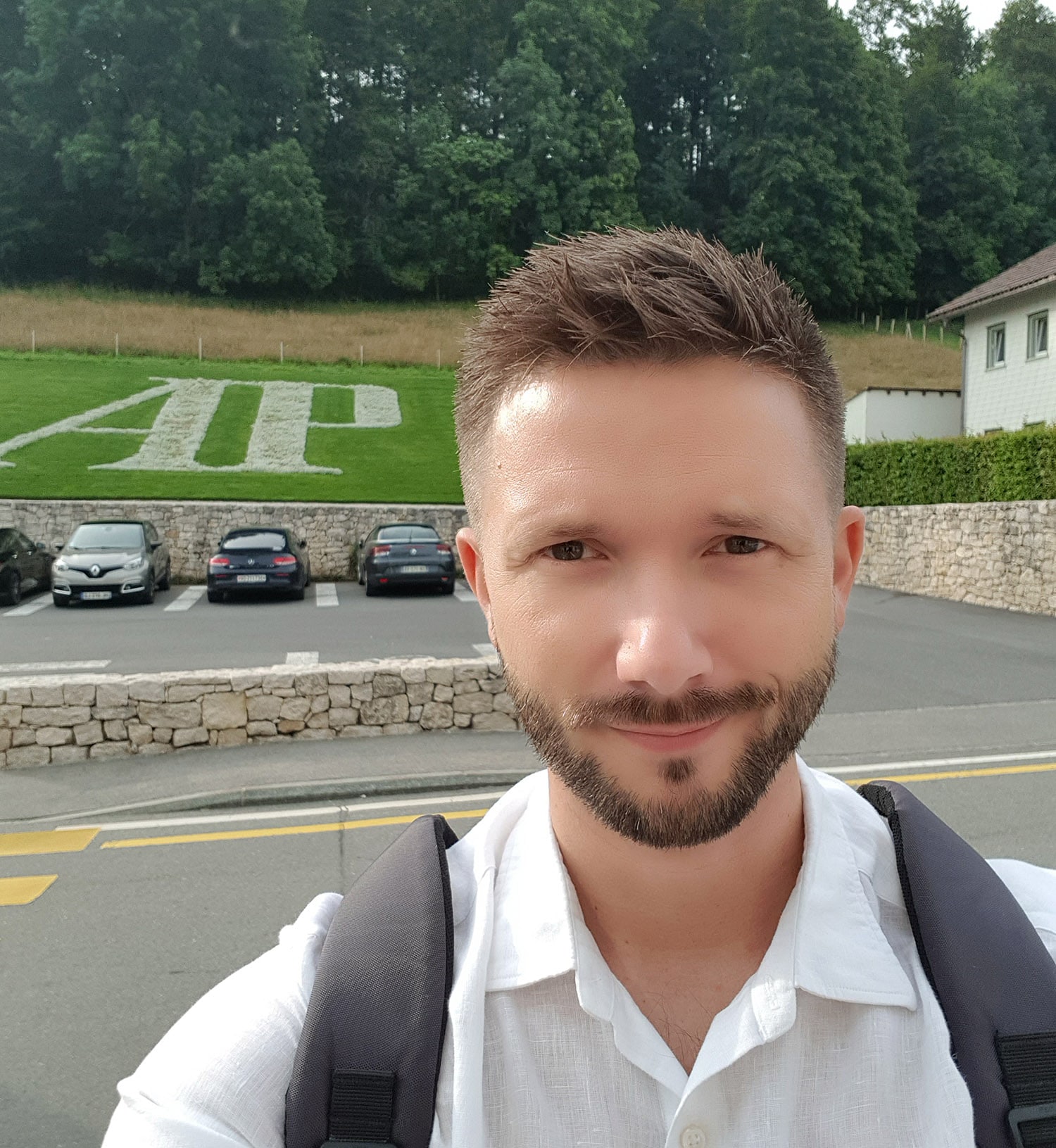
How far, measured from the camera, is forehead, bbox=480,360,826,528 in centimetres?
133

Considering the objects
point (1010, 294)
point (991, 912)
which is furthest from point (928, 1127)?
point (1010, 294)

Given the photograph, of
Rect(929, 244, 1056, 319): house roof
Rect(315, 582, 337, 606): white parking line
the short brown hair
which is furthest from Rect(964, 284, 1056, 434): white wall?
the short brown hair

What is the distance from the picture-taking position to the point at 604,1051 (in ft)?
4.33

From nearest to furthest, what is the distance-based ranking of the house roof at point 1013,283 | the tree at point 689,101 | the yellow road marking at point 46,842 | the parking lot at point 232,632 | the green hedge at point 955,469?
the yellow road marking at point 46,842 → the parking lot at point 232,632 → the green hedge at point 955,469 → the house roof at point 1013,283 → the tree at point 689,101

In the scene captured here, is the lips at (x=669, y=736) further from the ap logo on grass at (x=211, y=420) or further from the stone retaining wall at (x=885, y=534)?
the ap logo on grass at (x=211, y=420)

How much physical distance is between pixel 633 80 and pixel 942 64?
23203 mm

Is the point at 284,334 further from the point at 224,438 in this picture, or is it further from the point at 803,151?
the point at 803,151

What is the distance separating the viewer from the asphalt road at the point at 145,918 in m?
3.73

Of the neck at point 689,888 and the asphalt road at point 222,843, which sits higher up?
the neck at point 689,888

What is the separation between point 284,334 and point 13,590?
37.0 metres

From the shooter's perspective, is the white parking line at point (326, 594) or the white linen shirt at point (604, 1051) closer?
the white linen shirt at point (604, 1051)

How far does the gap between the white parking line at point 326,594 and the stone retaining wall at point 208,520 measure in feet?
4.91

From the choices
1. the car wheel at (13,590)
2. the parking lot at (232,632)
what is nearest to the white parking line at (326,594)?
the parking lot at (232,632)

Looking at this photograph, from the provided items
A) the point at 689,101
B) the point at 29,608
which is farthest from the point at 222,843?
the point at 689,101
